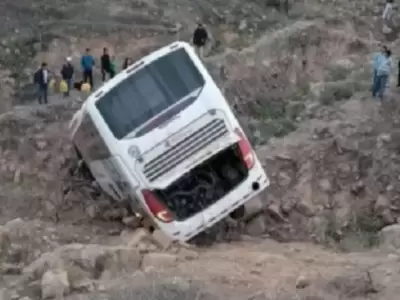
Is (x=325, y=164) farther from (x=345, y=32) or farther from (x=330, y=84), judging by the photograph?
(x=345, y=32)

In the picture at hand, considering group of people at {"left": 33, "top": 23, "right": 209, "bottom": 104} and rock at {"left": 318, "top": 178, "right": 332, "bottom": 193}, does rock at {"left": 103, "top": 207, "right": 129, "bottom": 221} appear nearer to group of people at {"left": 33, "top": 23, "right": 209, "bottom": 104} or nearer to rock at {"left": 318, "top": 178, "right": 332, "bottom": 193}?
rock at {"left": 318, "top": 178, "right": 332, "bottom": 193}

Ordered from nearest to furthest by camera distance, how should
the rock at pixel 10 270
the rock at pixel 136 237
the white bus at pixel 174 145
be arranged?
1. the rock at pixel 10 270
2. the rock at pixel 136 237
3. the white bus at pixel 174 145

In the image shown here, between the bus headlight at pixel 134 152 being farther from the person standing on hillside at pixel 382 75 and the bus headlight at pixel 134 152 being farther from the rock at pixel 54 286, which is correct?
the person standing on hillside at pixel 382 75

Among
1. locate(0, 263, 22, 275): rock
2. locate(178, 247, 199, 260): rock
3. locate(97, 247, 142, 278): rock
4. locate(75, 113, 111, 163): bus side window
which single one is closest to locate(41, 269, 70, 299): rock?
locate(97, 247, 142, 278): rock

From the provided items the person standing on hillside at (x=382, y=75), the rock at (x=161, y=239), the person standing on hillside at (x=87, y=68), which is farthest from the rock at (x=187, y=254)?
the person standing on hillside at (x=87, y=68)

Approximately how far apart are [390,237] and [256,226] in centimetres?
220

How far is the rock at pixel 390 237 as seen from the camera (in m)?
13.6

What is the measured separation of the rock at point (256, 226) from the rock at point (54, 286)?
4.06m

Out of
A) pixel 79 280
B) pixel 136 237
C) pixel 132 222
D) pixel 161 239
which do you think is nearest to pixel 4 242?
pixel 136 237

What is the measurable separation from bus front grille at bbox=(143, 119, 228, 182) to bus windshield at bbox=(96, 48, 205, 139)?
54cm

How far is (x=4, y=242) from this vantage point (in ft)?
44.0

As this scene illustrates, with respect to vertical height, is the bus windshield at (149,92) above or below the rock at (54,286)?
above

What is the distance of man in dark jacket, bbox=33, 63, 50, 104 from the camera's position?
66.2ft

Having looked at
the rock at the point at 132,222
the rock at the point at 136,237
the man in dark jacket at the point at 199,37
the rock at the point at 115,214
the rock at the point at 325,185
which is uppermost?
the rock at the point at 136,237
